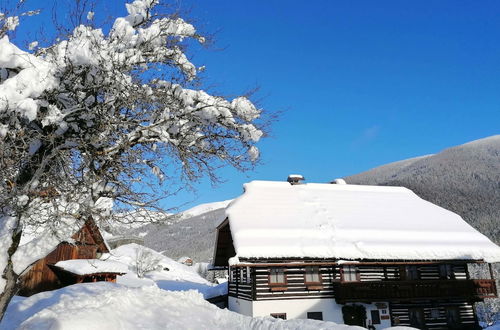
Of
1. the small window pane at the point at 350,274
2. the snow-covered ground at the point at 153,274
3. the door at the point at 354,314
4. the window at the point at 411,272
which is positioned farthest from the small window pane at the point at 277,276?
the snow-covered ground at the point at 153,274

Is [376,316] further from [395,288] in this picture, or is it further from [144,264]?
[144,264]

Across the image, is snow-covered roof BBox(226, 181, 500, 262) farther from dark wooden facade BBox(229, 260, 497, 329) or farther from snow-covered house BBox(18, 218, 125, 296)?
snow-covered house BBox(18, 218, 125, 296)

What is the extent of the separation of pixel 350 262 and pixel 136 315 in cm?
1339

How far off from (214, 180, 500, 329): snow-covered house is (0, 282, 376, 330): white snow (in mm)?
6103

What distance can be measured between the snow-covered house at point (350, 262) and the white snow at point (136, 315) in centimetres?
610

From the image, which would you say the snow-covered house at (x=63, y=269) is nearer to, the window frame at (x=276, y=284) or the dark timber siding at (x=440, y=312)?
the window frame at (x=276, y=284)

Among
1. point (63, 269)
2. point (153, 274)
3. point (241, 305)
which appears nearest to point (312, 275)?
point (241, 305)

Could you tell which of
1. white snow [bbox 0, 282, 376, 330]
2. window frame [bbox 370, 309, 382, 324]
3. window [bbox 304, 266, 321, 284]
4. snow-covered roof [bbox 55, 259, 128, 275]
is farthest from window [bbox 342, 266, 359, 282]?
snow-covered roof [bbox 55, 259, 128, 275]

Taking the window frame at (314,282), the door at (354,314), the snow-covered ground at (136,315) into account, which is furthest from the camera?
the window frame at (314,282)

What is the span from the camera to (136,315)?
34.3 ft

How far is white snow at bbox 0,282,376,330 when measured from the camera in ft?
28.5

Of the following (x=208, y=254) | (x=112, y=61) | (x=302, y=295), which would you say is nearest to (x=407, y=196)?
(x=302, y=295)

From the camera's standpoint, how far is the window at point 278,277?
806 inches

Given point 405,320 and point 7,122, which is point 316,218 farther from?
point 7,122
